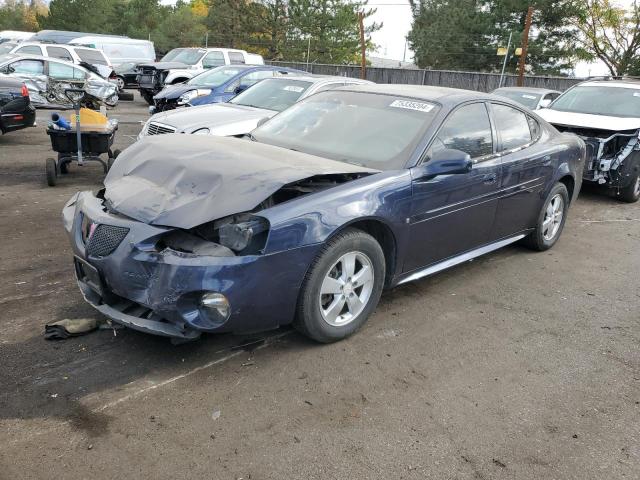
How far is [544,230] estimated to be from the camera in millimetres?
5746

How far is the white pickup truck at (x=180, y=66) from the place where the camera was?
1812 cm

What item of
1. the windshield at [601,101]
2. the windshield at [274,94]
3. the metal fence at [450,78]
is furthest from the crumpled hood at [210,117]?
the metal fence at [450,78]

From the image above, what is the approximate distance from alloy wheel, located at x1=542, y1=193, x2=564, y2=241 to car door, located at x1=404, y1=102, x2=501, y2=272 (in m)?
1.21

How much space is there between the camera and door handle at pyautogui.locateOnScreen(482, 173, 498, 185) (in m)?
4.54

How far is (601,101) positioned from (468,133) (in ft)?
19.8

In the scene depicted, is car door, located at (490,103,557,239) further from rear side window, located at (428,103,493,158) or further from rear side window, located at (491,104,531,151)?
rear side window, located at (428,103,493,158)

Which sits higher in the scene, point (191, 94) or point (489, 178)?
point (191, 94)

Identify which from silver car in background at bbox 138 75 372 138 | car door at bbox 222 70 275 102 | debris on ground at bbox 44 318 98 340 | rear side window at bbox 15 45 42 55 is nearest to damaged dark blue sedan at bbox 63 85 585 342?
debris on ground at bbox 44 318 98 340

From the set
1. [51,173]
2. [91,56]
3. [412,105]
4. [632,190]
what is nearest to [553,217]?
[412,105]

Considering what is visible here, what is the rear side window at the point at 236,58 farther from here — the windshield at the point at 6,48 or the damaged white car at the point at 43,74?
the windshield at the point at 6,48

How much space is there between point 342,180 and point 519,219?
2228 millimetres

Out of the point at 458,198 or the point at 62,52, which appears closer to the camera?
the point at 458,198

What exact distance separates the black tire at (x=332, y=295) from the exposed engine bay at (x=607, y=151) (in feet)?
19.0

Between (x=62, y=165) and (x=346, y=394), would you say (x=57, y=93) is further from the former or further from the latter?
(x=346, y=394)
